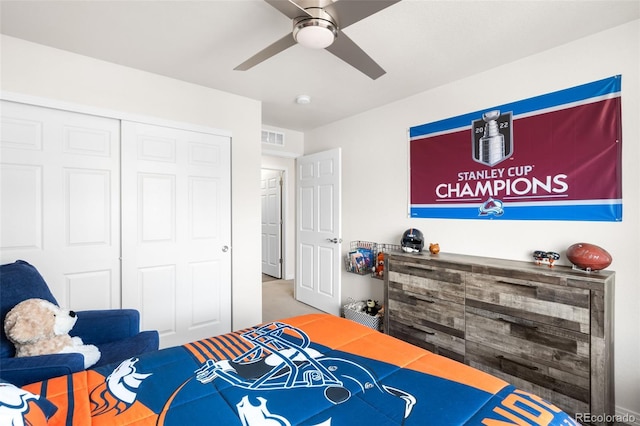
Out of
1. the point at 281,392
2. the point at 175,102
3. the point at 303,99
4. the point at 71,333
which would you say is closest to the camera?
the point at 281,392

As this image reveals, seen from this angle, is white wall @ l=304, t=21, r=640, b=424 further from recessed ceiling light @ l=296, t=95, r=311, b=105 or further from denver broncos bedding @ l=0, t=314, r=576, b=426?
denver broncos bedding @ l=0, t=314, r=576, b=426

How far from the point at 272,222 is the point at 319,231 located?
86.4 inches

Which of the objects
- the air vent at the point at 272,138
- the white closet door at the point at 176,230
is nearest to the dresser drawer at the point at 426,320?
the white closet door at the point at 176,230

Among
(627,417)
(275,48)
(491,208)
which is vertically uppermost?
(275,48)

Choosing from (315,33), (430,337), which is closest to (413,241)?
(430,337)

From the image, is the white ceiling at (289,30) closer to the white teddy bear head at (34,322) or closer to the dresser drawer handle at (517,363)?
the white teddy bear head at (34,322)

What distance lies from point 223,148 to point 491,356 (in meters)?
2.92

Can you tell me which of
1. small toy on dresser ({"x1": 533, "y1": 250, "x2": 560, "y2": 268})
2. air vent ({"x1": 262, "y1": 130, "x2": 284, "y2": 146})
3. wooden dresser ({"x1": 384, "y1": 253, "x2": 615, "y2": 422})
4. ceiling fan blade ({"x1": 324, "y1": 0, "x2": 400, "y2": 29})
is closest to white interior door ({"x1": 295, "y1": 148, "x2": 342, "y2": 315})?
air vent ({"x1": 262, "y1": 130, "x2": 284, "y2": 146})

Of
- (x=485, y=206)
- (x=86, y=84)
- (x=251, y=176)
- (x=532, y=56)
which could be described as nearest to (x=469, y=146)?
(x=485, y=206)

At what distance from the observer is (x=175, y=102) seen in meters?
2.80

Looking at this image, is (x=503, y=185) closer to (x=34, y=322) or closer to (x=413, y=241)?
(x=413, y=241)

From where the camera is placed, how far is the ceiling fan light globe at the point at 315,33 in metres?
1.47

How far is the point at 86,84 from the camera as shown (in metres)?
2.39

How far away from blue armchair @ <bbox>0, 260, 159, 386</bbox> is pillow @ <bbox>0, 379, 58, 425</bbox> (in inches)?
21.1
